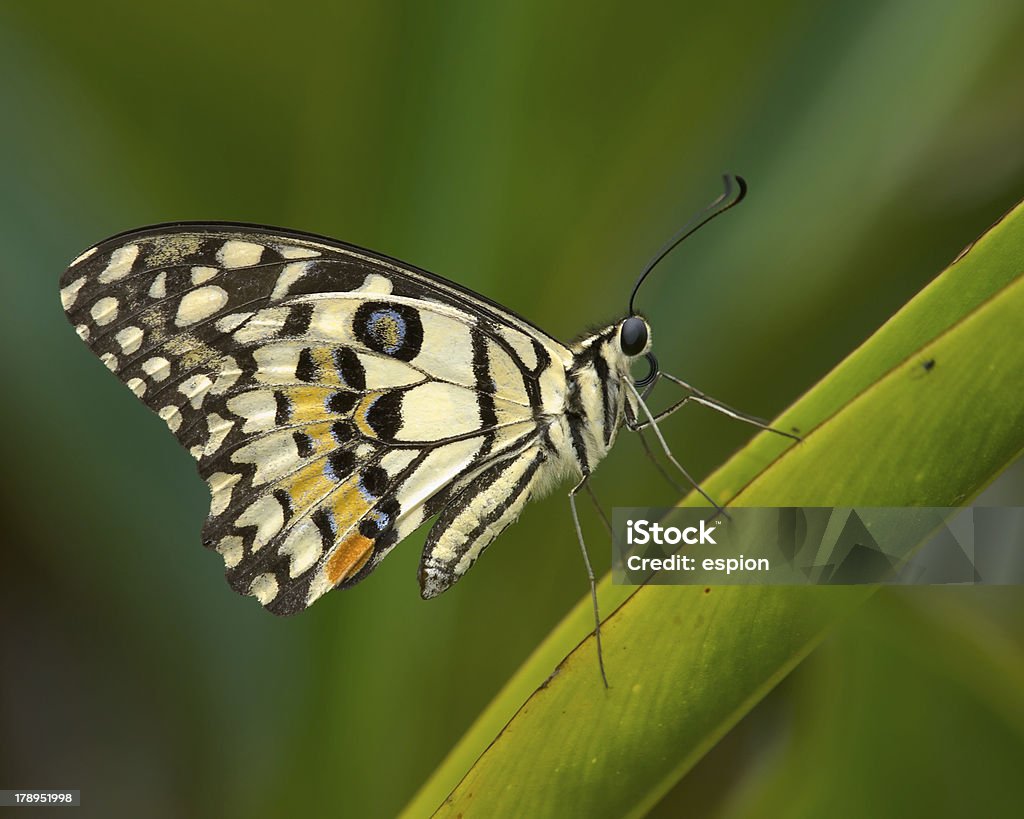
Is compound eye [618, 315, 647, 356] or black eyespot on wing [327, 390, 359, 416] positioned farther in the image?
black eyespot on wing [327, 390, 359, 416]

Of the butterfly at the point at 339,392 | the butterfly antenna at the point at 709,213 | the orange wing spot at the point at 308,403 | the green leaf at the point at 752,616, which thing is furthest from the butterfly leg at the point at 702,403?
the orange wing spot at the point at 308,403

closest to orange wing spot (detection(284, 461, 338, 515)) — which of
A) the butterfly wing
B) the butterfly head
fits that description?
the butterfly wing

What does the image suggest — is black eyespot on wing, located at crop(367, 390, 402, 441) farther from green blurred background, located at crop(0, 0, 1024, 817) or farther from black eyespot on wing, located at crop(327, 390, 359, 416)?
green blurred background, located at crop(0, 0, 1024, 817)

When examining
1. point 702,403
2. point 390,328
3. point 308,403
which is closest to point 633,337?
point 702,403

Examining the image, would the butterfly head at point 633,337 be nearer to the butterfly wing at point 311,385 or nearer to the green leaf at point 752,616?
the butterfly wing at point 311,385

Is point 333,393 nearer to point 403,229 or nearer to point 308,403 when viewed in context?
point 308,403

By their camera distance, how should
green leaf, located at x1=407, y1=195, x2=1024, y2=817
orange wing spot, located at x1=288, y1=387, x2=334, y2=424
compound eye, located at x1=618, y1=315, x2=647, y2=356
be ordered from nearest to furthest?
green leaf, located at x1=407, y1=195, x2=1024, y2=817 → compound eye, located at x1=618, y1=315, x2=647, y2=356 → orange wing spot, located at x1=288, y1=387, x2=334, y2=424

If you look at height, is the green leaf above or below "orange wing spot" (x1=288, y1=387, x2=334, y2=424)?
below

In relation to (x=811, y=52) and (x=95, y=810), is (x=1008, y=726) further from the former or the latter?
(x=95, y=810)
